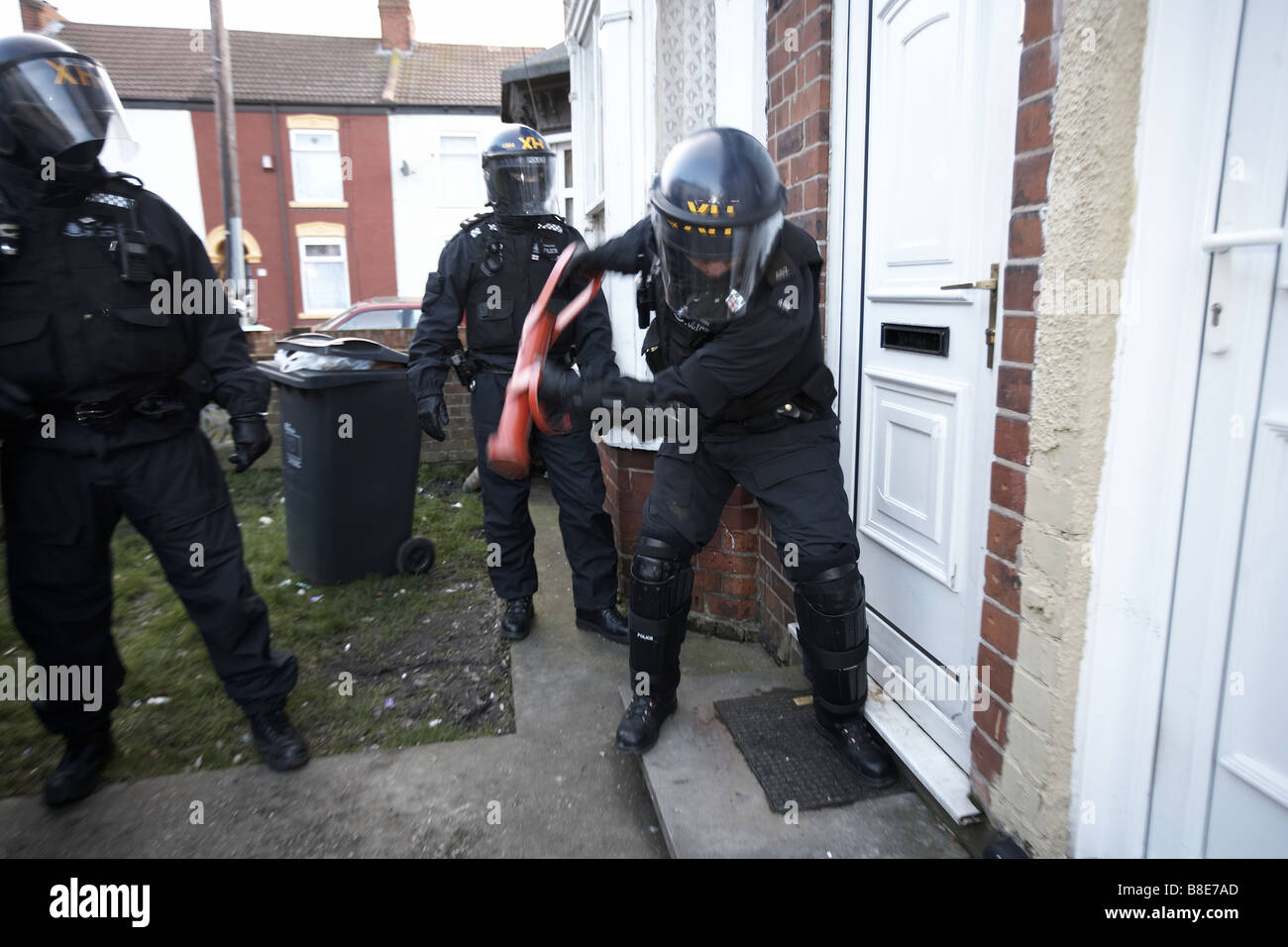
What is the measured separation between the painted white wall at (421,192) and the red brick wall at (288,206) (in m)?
0.23

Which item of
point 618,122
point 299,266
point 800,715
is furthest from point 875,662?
point 299,266

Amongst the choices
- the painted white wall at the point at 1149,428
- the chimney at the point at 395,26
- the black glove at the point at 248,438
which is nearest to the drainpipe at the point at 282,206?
the chimney at the point at 395,26

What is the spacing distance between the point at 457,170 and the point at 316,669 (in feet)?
64.2

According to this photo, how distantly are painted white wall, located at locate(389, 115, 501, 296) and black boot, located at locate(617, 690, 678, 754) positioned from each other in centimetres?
1929

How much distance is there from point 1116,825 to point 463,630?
111 inches

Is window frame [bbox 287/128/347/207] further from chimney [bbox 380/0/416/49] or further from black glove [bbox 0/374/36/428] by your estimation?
black glove [bbox 0/374/36/428]

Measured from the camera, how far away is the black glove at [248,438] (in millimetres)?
2686

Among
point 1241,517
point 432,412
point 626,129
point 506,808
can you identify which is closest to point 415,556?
point 432,412

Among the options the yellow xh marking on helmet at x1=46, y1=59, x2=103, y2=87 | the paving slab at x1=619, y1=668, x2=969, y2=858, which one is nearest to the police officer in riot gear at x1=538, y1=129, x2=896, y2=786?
the paving slab at x1=619, y1=668, x2=969, y2=858

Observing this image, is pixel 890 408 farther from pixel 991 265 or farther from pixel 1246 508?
pixel 1246 508

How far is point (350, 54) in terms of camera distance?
70.8 ft

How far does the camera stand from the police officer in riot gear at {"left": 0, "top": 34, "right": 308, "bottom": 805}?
91.7 inches

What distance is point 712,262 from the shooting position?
2062mm

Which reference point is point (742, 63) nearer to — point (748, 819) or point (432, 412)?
point (432, 412)
